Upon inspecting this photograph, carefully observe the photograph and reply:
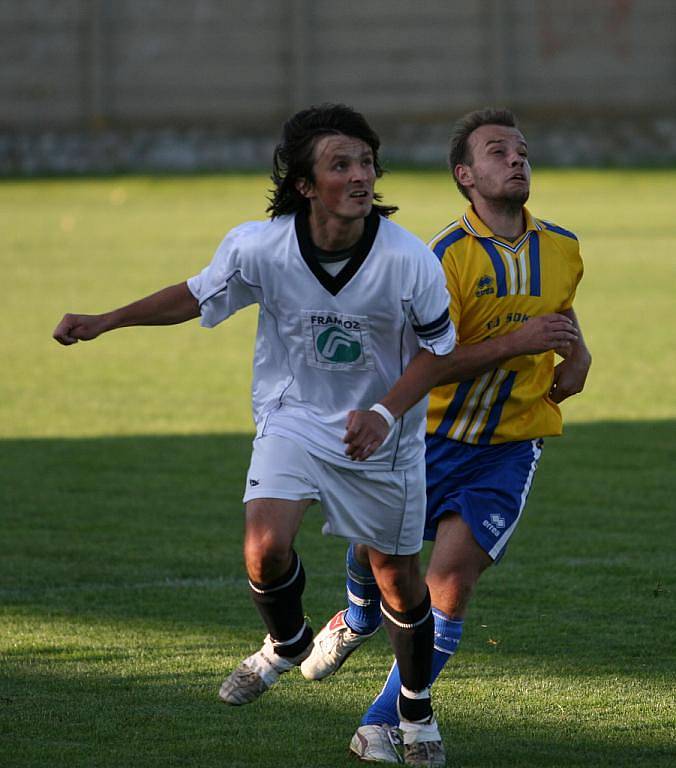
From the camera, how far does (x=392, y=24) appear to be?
111ft

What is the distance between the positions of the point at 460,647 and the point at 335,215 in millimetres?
2053

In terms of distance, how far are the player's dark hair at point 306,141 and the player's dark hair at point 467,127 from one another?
755mm

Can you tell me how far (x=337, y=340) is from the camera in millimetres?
4316

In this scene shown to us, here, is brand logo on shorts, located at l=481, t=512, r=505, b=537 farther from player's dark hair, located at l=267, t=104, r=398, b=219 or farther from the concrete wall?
the concrete wall

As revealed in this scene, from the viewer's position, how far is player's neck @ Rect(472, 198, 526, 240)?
5035mm

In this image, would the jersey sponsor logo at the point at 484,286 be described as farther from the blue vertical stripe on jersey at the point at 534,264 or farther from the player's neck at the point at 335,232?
the player's neck at the point at 335,232

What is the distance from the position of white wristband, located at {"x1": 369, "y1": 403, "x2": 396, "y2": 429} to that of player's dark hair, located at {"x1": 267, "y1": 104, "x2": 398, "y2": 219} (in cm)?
59

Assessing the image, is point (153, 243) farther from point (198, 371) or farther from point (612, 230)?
point (198, 371)

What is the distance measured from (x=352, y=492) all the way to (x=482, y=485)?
2.03 feet

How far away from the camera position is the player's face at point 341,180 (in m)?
4.23

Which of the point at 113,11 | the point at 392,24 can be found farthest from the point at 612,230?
the point at 113,11

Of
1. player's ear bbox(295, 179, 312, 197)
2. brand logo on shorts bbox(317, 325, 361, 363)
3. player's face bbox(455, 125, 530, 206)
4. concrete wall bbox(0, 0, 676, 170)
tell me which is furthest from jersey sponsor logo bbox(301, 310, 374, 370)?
concrete wall bbox(0, 0, 676, 170)

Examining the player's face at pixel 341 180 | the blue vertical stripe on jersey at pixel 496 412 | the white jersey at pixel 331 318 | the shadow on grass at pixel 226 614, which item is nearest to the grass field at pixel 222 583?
the shadow on grass at pixel 226 614

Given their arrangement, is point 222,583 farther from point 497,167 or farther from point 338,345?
point 338,345
